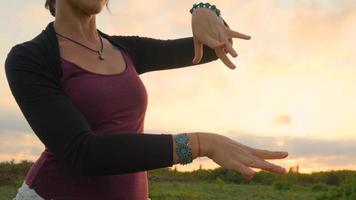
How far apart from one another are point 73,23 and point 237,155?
93cm

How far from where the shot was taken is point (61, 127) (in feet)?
6.07

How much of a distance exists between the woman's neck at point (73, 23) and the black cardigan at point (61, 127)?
0.15ft

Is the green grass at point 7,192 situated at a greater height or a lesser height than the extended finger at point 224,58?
Answer: greater

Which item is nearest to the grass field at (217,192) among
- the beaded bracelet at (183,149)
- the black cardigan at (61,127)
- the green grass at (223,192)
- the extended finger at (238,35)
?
the green grass at (223,192)

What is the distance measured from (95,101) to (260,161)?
69 centimetres

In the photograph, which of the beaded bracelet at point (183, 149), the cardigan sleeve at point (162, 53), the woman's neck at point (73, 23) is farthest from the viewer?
the cardigan sleeve at point (162, 53)

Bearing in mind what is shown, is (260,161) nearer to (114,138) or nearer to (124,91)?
(114,138)

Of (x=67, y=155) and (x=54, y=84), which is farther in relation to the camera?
(x=54, y=84)

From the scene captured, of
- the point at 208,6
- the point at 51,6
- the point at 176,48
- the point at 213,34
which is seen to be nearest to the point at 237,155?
the point at 213,34

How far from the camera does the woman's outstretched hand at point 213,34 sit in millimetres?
2080

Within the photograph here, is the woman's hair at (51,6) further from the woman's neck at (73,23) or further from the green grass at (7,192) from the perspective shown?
the green grass at (7,192)

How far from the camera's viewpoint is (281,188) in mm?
23141

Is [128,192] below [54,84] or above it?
below

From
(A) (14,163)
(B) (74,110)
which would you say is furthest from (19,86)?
(A) (14,163)
